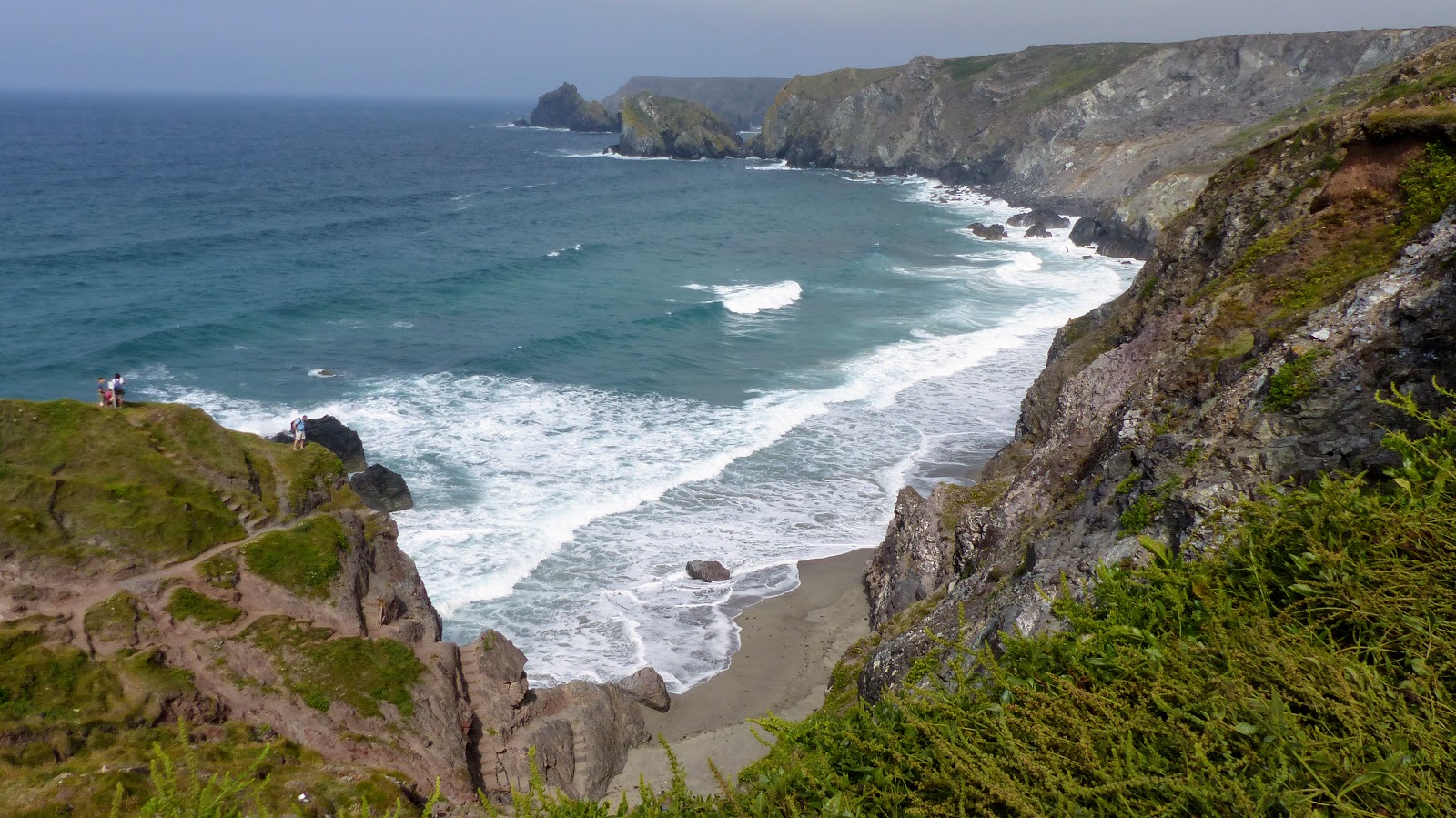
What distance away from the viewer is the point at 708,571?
76.3 feet

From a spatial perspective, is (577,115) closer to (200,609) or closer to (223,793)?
(200,609)

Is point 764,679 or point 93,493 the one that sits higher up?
point 93,493

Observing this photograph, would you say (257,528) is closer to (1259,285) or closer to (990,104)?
(1259,285)

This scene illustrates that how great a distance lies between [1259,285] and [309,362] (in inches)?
1489

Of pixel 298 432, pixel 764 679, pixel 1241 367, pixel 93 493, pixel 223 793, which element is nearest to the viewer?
pixel 223 793

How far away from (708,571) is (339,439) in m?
14.2

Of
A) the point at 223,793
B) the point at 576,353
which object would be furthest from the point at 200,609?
the point at 576,353

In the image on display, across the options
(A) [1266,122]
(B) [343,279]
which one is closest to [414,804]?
(B) [343,279]

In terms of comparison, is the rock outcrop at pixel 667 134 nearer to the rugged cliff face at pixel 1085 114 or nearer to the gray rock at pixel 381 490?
the rugged cliff face at pixel 1085 114

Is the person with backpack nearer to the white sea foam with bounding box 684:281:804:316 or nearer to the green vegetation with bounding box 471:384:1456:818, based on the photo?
the green vegetation with bounding box 471:384:1456:818

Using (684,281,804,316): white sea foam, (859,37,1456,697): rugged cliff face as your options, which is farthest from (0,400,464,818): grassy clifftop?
(684,281,804,316): white sea foam

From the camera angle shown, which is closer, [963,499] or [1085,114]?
[963,499]

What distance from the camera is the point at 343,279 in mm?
52875

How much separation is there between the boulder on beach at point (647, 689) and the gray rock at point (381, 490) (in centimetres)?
1106
